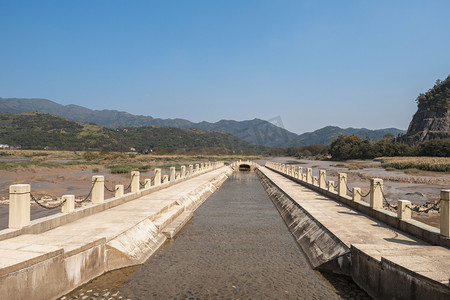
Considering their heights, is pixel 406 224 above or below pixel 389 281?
above

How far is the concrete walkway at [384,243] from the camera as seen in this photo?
18.3 ft

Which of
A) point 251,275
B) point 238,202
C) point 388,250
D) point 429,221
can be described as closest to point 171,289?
point 251,275

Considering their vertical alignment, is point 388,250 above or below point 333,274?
above

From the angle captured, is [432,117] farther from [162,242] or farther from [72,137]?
Answer: [72,137]

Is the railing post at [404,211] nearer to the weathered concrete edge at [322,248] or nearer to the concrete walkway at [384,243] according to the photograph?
the concrete walkway at [384,243]

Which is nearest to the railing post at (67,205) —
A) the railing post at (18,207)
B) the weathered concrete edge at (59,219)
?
the weathered concrete edge at (59,219)

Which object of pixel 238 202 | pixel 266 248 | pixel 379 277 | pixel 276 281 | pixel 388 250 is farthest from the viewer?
pixel 238 202

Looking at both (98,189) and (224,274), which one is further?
(98,189)

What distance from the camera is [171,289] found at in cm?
695

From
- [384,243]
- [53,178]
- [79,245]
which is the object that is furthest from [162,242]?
[53,178]

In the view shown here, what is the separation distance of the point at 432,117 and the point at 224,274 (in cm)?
11706

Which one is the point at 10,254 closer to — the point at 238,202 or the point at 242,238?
the point at 242,238

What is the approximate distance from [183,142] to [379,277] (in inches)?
7309

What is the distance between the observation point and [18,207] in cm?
763
